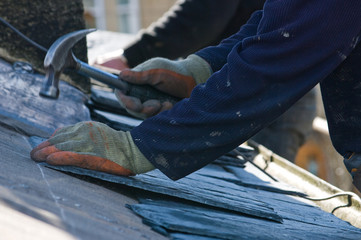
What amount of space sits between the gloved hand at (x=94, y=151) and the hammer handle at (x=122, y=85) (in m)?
0.58

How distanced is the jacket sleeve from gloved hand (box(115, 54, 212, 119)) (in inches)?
68.7

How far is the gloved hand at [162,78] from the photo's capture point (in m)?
2.36

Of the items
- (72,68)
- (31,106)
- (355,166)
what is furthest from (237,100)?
(31,106)

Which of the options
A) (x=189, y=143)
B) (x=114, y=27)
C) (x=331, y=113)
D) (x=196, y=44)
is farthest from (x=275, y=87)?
(x=114, y=27)

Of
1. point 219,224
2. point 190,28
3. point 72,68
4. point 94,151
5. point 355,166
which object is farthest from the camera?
point 190,28

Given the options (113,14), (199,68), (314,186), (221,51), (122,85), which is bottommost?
(113,14)

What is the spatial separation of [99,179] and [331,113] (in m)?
1.00

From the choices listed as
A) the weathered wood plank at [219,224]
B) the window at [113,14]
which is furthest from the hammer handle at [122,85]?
the window at [113,14]

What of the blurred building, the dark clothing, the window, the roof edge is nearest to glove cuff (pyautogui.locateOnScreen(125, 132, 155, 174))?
the roof edge

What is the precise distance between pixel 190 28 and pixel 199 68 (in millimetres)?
1951

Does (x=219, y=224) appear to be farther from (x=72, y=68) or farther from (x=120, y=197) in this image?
(x=72, y=68)

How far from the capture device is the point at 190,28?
4.32 meters

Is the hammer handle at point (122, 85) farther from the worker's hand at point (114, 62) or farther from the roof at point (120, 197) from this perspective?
the worker's hand at point (114, 62)

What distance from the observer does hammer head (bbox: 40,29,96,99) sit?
205 centimetres
